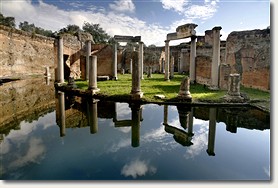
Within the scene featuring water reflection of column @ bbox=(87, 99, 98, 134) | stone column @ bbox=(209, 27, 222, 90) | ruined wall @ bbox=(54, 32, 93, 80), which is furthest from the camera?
ruined wall @ bbox=(54, 32, 93, 80)

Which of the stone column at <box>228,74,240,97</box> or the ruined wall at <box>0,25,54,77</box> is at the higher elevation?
the ruined wall at <box>0,25,54,77</box>

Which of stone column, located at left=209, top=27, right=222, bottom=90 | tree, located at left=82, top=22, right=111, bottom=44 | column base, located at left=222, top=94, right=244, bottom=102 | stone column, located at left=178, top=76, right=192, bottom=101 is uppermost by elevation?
tree, located at left=82, top=22, right=111, bottom=44

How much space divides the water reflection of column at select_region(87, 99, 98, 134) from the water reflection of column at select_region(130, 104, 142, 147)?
3.47ft

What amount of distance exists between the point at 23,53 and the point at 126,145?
2024 centimetres

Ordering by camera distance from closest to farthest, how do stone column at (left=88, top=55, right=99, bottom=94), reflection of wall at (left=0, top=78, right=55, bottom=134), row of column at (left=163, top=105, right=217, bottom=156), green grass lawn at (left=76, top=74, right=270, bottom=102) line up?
row of column at (left=163, top=105, right=217, bottom=156), reflection of wall at (left=0, top=78, right=55, bottom=134), green grass lawn at (left=76, top=74, right=270, bottom=102), stone column at (left=88, top=55, right=99, bottom=94)

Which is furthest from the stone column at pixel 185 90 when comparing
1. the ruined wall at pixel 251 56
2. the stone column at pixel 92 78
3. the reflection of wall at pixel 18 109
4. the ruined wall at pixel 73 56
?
the ruined wall at pixel 73 56

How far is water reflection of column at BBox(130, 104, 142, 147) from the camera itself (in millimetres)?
4777

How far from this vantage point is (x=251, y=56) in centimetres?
1305

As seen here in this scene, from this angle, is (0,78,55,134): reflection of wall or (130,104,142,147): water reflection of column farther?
(0,78,55,134): reflection of wall

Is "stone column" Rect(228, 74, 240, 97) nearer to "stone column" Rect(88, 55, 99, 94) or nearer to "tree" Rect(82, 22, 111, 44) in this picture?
"stone column" Rect(88, 55, 99, 94)

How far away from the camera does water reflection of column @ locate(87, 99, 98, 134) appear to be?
5656 mm

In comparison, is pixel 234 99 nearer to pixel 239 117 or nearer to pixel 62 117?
pixel 239 117

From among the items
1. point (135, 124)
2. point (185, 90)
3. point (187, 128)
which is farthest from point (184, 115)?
point (135, 124)

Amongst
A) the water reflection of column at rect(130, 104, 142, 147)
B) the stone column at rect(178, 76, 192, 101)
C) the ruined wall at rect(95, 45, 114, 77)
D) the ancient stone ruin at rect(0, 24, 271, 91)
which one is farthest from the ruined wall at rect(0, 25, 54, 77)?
the stone column at rect(178, 76, 192, 101)
